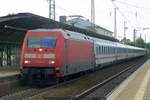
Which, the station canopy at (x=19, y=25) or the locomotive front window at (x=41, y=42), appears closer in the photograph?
the locomotive front window at (x=41, y=42)

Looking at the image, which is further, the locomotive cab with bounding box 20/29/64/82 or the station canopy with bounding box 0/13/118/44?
the station canopy with bounding box 0/13/118/44

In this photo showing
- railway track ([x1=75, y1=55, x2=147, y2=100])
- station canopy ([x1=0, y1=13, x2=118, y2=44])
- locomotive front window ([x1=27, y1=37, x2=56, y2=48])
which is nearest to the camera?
railway track ([x1=75, y1=55, x2=147, y2=100])

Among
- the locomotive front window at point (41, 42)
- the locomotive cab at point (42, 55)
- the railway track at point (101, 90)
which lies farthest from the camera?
the locomotive front window at point (41, 42)

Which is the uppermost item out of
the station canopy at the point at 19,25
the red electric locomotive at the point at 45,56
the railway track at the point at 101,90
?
the station canopy at the point at 19,25

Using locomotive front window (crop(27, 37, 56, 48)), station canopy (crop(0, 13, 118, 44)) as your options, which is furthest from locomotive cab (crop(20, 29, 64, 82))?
station canopy (crop(0, 13, 118, 44))

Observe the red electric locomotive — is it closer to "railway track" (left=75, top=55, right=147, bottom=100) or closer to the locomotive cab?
the locomotive cab

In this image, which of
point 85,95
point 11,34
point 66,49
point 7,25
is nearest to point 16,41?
point 11,34

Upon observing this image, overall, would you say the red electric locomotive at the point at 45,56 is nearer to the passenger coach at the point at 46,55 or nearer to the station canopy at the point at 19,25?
the passenger coach at the point at 46,55

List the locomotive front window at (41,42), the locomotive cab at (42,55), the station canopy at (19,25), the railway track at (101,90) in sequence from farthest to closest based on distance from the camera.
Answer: the station canopy at (19,25), the locomotive front window at (41,42), the locomotive cab at (42,55), the railway track at (101,90)

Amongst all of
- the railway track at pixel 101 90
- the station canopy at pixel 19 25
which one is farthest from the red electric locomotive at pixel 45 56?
the station canopy at pixel 19 25

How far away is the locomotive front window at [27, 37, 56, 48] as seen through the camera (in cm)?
2254

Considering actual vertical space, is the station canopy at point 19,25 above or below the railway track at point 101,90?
above

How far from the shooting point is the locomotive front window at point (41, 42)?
887 inches

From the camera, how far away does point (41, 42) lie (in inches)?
894
